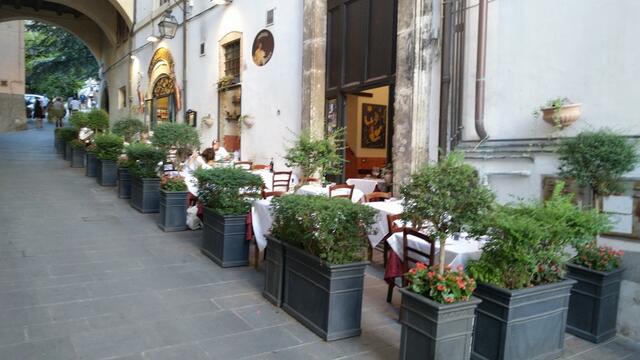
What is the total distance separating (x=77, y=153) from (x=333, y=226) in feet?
36.7

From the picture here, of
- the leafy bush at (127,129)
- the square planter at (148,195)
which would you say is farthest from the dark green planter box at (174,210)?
the leafy bush at (127,129)

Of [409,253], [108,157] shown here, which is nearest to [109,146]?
[108,157]

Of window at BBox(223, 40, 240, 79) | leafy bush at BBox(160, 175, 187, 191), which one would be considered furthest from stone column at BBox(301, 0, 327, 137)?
window at BBox(223, 40, 240, 79)

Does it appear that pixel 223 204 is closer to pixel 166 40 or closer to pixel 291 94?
pixel 291 94

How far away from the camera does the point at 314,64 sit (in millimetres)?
8578

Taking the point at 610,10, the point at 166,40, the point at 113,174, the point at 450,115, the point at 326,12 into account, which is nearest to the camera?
the point at 610,10

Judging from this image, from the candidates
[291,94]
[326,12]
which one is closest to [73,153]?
[291,94]

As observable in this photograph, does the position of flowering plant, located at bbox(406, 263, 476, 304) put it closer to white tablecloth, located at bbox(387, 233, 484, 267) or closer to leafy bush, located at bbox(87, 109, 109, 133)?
white tablecloth, located at bbox(387, 233, 484, 267)

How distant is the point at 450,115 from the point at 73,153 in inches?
406

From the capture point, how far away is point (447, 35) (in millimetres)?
6117

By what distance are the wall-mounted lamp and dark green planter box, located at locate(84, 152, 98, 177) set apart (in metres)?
4.01

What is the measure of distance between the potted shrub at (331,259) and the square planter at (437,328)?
63cm

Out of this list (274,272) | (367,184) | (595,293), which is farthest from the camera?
(367,184)

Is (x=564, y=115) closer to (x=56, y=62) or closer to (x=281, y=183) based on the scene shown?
(x=281, y=183)
